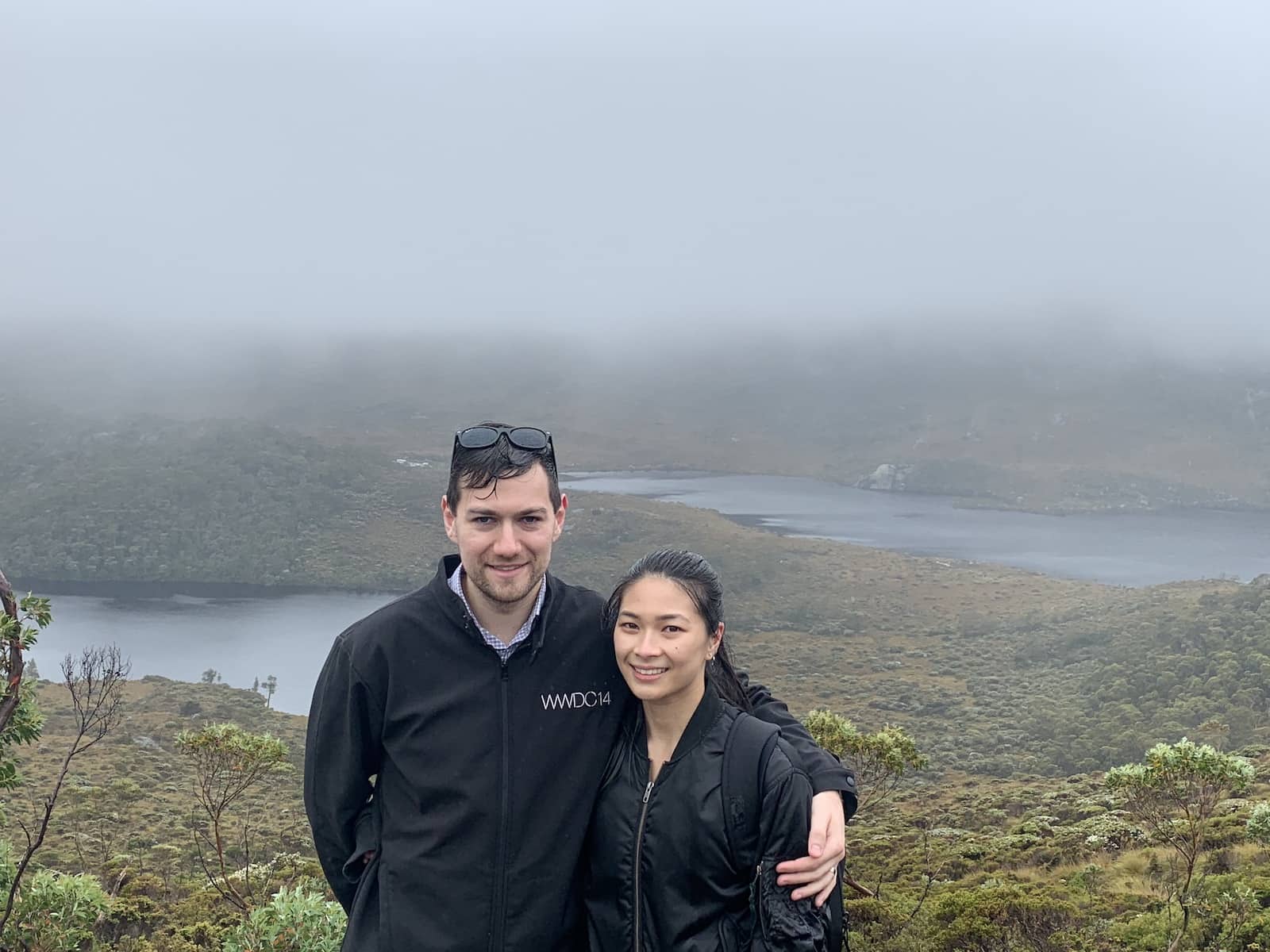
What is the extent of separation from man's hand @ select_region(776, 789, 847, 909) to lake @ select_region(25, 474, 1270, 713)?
31.2 meters

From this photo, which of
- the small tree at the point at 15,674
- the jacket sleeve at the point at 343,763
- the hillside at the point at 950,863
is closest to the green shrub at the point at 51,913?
the small tree at the point at 15,674

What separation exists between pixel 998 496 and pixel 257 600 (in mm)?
136874

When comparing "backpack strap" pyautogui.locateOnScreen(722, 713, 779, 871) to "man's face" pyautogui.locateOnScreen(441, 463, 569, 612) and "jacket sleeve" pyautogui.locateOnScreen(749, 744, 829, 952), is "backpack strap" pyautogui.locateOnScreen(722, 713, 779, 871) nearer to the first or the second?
"jacket sleeve" pyautogui.locateOnScreen(749, 744, 829, 952)

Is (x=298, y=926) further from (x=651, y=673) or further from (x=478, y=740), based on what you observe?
(x=651, y=673)

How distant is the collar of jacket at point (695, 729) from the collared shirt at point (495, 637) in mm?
435

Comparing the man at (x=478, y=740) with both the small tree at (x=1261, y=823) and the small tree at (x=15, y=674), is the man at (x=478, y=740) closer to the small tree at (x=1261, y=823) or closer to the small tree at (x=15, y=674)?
the small tree at (x=15, y=674)

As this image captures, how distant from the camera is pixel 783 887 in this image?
2373mm

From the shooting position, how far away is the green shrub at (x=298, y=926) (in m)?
4.87

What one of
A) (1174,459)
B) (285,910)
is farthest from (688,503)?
(285,910)

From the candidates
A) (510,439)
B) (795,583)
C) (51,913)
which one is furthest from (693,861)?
(795,583)

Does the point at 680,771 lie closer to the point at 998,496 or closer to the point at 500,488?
the point at 500,488

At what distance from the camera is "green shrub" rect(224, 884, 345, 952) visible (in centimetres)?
487

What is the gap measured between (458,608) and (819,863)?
120 centimetres

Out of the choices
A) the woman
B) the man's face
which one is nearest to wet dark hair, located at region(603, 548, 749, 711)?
the woman
